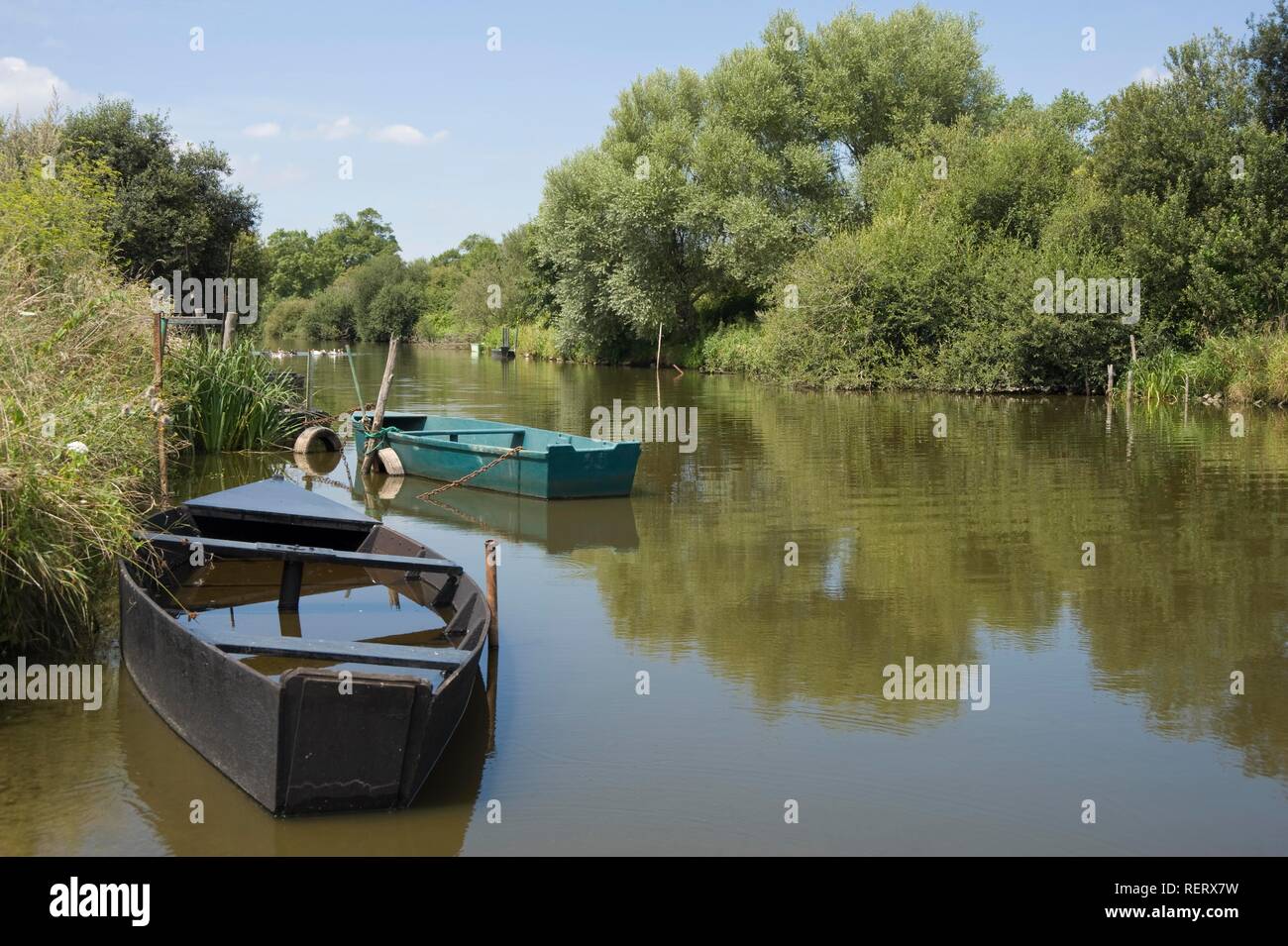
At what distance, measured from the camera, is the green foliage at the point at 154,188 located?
33438 millimetres

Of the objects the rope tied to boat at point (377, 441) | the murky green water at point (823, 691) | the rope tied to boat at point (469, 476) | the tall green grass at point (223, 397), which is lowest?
the murky green water at point (823, 691)

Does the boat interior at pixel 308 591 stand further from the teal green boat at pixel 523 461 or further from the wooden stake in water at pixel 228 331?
the wooden stake in water at pixel 228 331

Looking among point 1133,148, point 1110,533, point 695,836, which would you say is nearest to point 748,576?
point 1110,533

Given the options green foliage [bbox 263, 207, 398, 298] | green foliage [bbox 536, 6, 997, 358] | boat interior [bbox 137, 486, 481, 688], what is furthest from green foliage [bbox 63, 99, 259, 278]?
green foliage [bbox 263, 207, 398, 298]

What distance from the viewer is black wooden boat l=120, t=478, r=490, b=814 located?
20.2ft

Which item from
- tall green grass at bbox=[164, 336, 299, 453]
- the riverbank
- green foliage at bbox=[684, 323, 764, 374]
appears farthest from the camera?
green foliage at bbox=[684, 323, 764, 374]

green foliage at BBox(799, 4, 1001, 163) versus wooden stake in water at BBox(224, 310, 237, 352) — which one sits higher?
green foliage at BBox(799, 4, 1001, 163)

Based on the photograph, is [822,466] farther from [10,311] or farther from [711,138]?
[711,138]

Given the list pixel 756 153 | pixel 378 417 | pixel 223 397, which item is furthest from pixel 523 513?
pixel 756 153

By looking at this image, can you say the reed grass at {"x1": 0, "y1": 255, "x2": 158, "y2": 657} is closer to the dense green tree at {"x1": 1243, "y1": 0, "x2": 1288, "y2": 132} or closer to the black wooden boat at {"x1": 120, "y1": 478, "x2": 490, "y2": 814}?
the black wooden boat at {"x1": 120, "y1": 478, "x2": 490, "y2": 814}

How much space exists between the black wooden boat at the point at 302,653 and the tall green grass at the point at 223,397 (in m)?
7.31

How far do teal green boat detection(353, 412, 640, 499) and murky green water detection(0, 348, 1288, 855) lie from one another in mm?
314

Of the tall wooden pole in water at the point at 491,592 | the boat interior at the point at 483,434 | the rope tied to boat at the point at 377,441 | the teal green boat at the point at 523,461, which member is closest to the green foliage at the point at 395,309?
the boat interior at the point at 483,434

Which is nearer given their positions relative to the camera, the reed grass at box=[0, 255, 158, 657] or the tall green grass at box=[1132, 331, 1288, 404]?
the reed grass at box=[0, 255, 158, 657]
